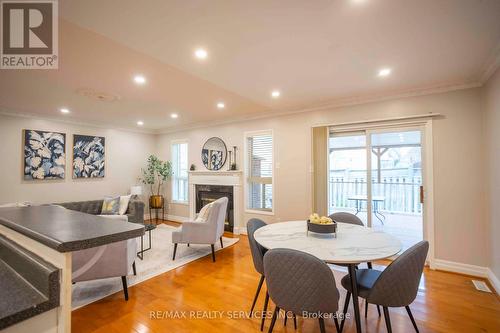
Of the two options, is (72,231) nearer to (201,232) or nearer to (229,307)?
(229,307)

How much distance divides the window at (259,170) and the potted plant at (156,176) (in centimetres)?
256

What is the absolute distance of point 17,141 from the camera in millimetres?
4434

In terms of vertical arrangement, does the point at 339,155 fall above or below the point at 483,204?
above

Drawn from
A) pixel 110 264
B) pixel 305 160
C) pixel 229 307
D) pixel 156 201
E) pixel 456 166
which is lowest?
pixel 229 307

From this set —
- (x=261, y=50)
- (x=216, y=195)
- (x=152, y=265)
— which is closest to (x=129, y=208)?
(x=216, y=195)

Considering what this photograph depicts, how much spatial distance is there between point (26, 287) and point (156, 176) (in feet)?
19.7

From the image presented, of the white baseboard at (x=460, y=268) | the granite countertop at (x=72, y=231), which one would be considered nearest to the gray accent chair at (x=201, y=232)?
the granite countertop at (x=72, y=231)

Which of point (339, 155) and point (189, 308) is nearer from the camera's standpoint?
point (189, 308)

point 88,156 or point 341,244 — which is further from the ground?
point 88,156

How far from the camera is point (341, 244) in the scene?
190 centimetres

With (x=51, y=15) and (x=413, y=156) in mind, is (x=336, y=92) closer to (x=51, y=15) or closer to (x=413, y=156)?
(x=413, y=156)

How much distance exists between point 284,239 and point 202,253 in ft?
7.48

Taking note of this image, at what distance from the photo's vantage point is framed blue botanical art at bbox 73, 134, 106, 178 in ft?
17.0

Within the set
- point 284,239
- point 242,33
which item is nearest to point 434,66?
point 242,33
